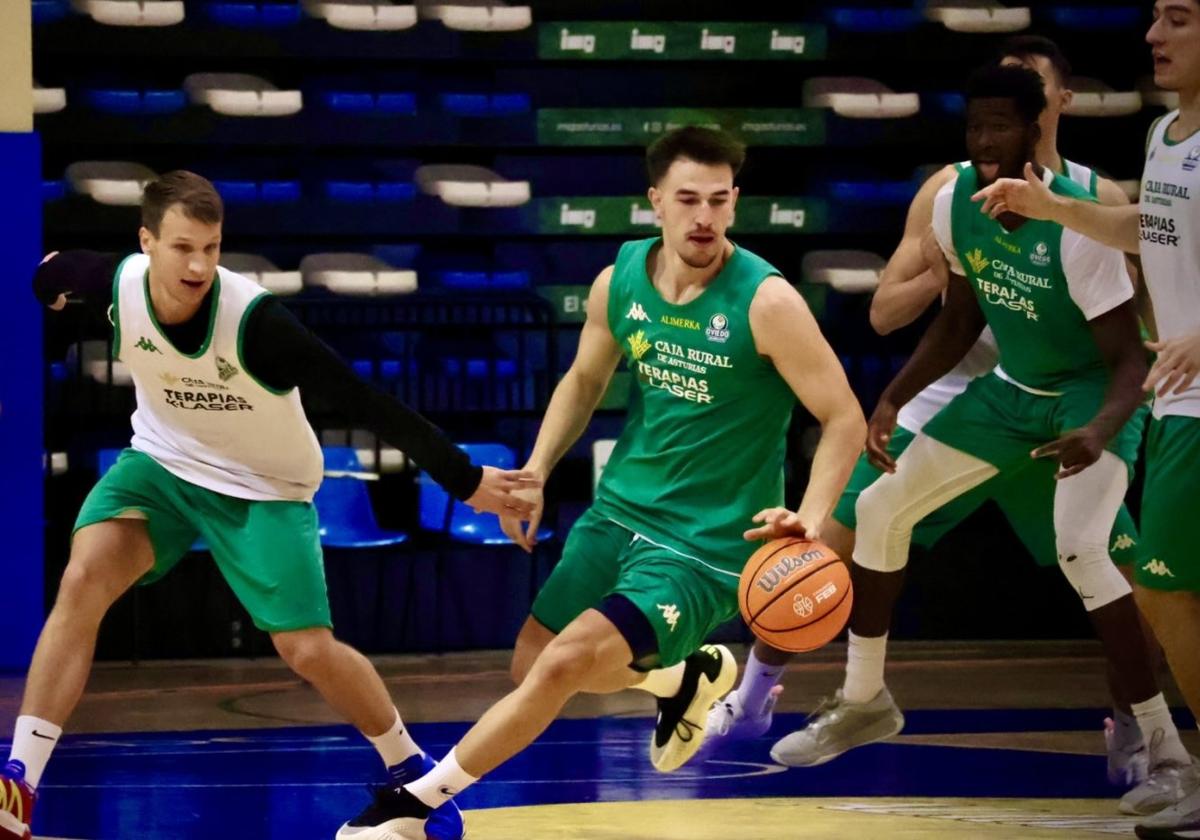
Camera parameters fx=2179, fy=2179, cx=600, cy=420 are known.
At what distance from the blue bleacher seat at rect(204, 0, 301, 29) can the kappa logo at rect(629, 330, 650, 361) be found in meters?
5.31

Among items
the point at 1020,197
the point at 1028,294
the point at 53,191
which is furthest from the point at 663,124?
the point at 1020,197

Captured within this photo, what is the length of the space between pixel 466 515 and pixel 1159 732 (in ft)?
14.0

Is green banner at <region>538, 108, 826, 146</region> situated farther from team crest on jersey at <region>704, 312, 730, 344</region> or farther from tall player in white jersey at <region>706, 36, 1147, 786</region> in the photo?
team crest on jersey at <region>704, 312, 730, 344</region>

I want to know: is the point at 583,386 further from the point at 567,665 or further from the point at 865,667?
the point at 865,667

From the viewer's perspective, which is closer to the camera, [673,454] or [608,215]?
[673,454]

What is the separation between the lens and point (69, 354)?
9.70m

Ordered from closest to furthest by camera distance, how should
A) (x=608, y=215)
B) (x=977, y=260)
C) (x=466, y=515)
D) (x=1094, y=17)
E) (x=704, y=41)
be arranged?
(x=977, y=260) → (x=466, y=515) → (x=608, y=215) → (x=704, y=41) → (x=1094, y=17)

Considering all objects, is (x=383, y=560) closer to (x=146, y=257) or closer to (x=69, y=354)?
(x=69, y=354)

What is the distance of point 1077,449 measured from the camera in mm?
5680

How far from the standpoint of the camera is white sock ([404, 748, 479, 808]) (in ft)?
16.6

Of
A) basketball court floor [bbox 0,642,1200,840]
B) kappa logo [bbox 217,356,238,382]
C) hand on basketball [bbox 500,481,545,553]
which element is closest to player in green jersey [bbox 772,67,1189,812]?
basketball court floor [bbox 0,642,1200,840]

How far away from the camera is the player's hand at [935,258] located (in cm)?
631

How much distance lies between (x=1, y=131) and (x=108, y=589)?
4257mm

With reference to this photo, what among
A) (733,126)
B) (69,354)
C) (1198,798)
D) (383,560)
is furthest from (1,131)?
(1198,798)
